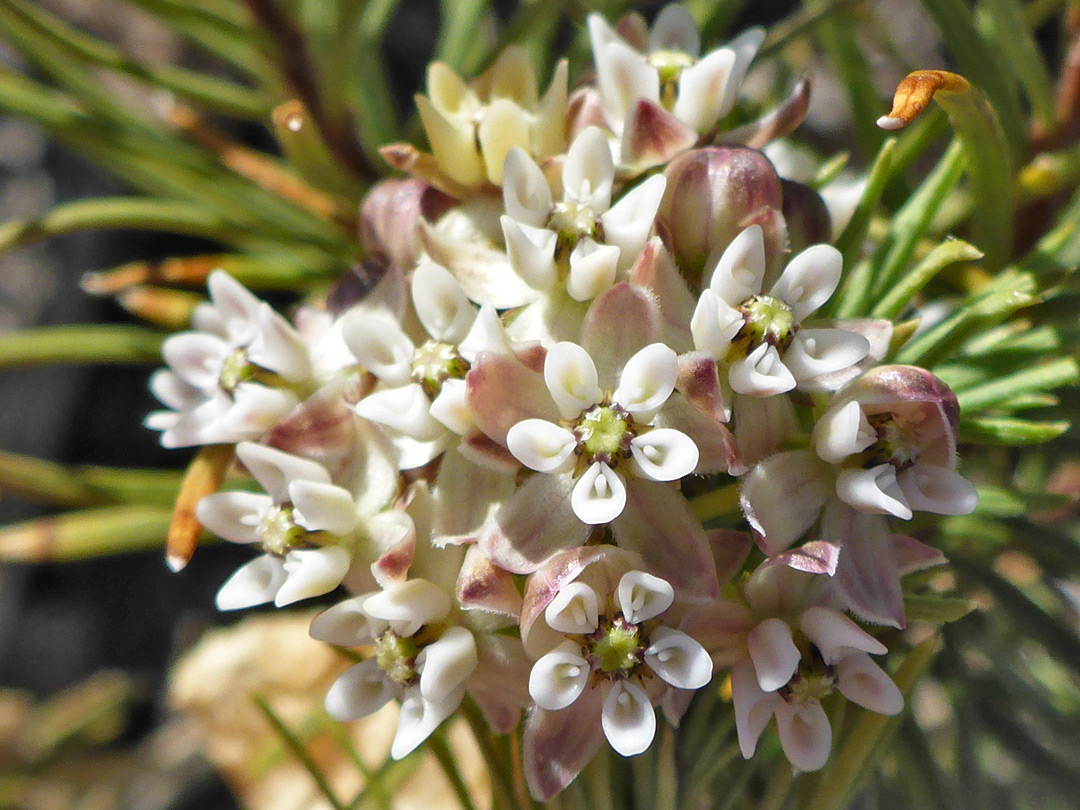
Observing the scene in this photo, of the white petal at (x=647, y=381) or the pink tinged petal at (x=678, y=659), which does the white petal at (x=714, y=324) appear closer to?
the white petal at (x=647, y=381)

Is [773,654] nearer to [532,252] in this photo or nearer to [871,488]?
[871,488]

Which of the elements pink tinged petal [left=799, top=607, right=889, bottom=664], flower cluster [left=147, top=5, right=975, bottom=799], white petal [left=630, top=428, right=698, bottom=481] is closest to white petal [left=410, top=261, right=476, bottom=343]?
flower cluster [left=147, top=5, right=975, bottom=799]

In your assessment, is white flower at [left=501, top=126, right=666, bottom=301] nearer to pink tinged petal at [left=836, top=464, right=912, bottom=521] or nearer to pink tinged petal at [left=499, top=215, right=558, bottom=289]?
pink tinged petal at [left=499, top=215, right=558, bottom=289]

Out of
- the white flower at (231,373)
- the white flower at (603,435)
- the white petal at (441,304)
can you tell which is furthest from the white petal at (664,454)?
the white flower at (231,373)

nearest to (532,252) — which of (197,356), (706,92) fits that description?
(706,92)

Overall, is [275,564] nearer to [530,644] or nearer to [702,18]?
[530,644]
